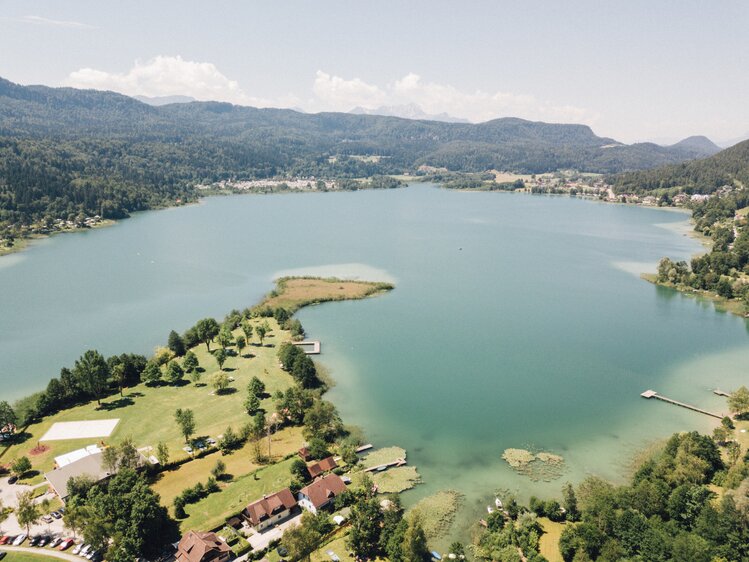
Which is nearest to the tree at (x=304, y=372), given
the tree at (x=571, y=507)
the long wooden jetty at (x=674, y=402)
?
the tree at (x=571, y=507)

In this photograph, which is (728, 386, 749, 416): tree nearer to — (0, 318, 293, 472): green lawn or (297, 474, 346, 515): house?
(297, 474, 346, 515): house

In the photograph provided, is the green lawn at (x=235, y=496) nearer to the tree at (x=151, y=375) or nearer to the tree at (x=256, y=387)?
the tree at (x=256, y=387)

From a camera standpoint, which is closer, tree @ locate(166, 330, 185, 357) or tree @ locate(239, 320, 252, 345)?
tree @ locate(166, 330, 185, 357)

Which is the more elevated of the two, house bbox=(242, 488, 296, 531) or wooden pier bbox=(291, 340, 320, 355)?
wooden pier bbox=(291, 340, 320, 355)

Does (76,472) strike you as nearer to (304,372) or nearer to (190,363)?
(190,363)

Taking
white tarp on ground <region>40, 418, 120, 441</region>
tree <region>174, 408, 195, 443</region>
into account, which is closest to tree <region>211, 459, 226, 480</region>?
tree <region>174, 408, 195, 443</region>

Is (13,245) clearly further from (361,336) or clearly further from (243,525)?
(243,525)

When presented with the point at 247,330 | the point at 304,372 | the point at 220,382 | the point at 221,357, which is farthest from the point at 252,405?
the point at 247,330
